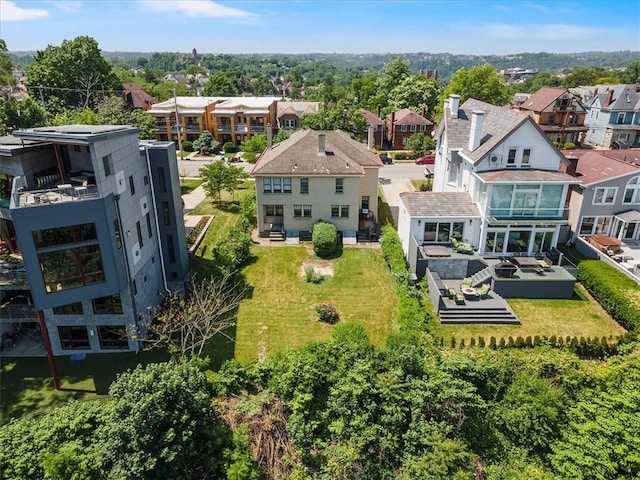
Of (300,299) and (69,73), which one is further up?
(69,73)

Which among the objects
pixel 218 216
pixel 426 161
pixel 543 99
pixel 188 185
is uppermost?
pixel 543 99

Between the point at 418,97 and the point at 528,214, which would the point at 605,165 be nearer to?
the point at 528,214

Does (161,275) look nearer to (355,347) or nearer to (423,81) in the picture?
(355,347)

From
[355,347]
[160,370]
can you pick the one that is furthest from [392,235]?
[160,370]

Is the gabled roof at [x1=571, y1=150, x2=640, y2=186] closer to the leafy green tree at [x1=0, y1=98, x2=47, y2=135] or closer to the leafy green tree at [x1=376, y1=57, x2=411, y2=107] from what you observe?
the leafy green tree at [x1=0, y1=98, x2=47, y2=135]

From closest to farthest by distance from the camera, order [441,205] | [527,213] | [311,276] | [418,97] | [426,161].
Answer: [311,276]
[527,213]
[441,205]
[426,161]
[418,97]

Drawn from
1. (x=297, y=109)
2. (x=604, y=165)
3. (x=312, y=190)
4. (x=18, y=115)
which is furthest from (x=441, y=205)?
(x=297, y=109)
